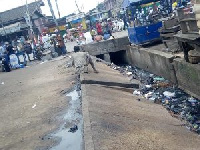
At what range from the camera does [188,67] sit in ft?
28.7

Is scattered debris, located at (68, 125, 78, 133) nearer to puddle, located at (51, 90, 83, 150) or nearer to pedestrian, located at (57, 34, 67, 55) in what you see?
puddle, located at (51, 90, 83, 150)

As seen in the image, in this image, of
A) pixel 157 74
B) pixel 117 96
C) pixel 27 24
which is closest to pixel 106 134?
pixel 117 96

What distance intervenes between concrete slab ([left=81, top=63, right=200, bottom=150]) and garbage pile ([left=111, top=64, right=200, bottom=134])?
510mm

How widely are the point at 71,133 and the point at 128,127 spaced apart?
1205mm

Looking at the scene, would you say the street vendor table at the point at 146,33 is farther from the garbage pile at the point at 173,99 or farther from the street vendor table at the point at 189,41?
the street vendor table at the point at 189,41

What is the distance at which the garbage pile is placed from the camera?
723 centimetres

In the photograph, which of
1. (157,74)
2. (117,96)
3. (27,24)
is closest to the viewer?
(117,96)

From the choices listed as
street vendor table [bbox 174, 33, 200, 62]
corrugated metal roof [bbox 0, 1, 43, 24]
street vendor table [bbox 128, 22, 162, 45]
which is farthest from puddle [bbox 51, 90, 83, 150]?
corrugated metal roof [bbox 0, 1, 43, 24]

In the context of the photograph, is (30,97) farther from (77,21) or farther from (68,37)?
(77,21)

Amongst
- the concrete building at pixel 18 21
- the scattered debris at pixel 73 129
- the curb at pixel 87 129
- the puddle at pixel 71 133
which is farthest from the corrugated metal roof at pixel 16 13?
the scattered debris at pixel 73 129

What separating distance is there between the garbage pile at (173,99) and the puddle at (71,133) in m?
2.62

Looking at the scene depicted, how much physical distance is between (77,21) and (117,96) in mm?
33217

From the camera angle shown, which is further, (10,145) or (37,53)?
(37,53)

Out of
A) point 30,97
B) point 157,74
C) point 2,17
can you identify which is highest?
point 2,17
